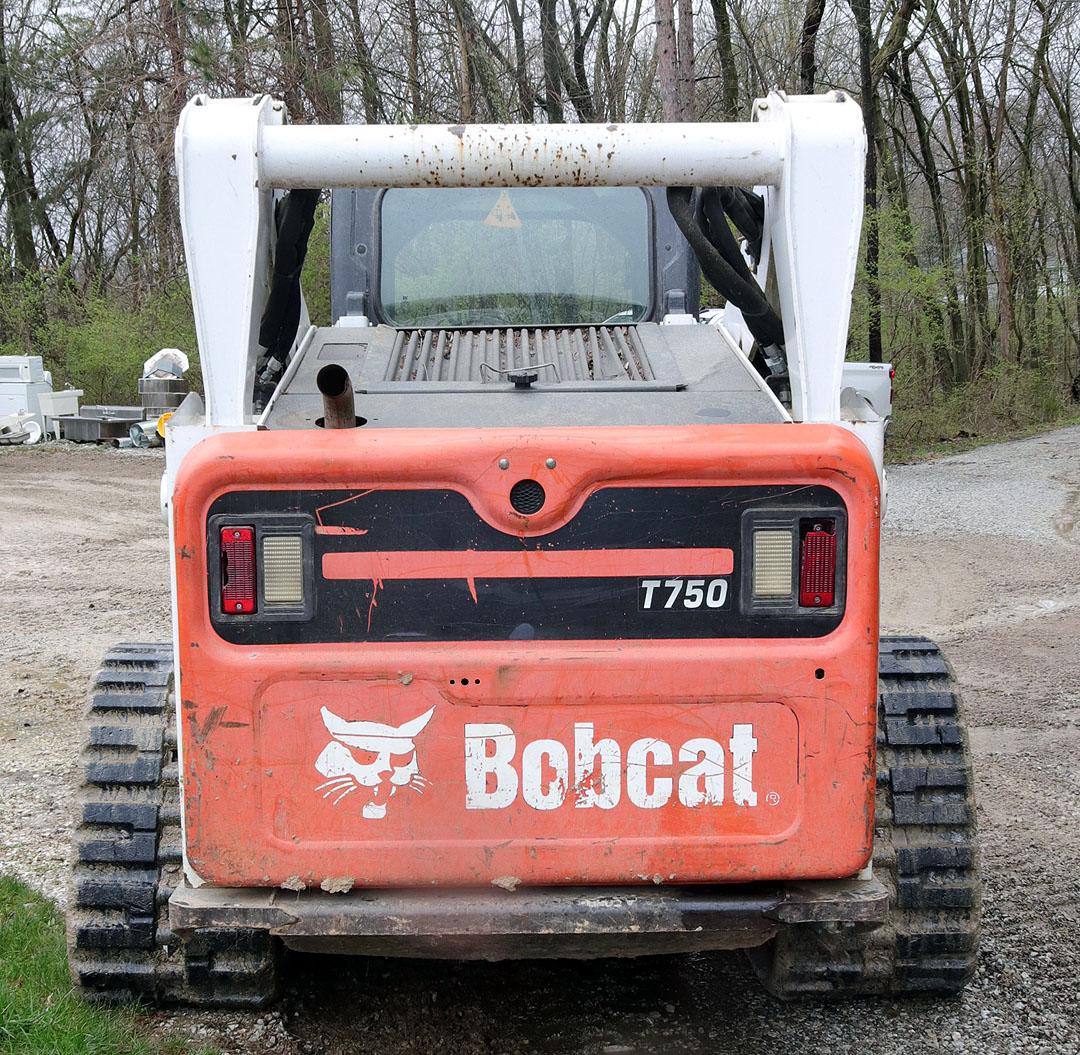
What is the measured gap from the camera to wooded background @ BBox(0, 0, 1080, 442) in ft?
59.5

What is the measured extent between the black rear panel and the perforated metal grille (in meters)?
0.06

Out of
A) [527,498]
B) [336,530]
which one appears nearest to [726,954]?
[527,498]

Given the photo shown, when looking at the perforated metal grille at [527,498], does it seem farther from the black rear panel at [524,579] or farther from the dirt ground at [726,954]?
the dirt ground at [726,954]

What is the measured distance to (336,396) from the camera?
2615 millimetres

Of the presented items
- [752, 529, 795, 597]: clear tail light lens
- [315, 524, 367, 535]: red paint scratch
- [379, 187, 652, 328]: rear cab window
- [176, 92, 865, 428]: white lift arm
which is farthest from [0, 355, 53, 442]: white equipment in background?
[752, 529, 795, 597]: clear tail light lens

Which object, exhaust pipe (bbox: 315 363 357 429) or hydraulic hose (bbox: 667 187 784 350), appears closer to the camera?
exhaust pipe (bbox: 315 363 357 429)

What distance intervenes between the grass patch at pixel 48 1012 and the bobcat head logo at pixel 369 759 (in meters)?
0.96

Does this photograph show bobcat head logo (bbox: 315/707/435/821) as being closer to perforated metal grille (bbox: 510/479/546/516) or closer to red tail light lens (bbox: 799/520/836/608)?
perforated metal grille (bbox: 510/479/546/516)

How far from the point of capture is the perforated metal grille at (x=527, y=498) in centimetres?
257

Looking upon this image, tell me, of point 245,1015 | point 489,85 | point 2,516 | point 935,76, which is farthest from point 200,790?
point 935,76

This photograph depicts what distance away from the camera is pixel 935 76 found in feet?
88.5

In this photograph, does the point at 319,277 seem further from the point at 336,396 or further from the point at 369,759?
the point at 369,759

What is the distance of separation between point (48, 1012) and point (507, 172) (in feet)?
7.54

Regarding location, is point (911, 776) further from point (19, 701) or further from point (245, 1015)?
point (19, 701)
